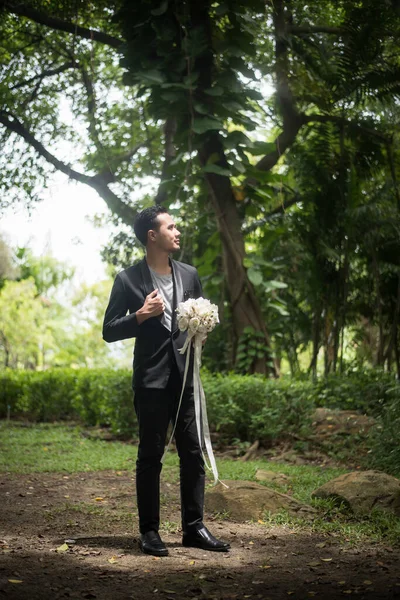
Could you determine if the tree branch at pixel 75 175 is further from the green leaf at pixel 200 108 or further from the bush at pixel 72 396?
the green leaf at pixel 200 108

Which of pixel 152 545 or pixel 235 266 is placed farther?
pixel 235 266

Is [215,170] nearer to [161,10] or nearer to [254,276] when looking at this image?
[254,276]

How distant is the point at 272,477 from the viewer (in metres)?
6.52

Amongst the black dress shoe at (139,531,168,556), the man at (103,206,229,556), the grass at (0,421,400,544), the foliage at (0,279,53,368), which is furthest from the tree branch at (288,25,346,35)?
the foliage at (0,279,53,368)

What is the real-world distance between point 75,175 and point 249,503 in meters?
9.08

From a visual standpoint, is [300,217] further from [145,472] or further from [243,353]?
[145,472]

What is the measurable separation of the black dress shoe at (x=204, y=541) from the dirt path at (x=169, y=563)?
52 mm

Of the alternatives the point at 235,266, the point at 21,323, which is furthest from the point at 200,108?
the point at 21,323

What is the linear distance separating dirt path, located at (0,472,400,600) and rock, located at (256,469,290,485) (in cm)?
111

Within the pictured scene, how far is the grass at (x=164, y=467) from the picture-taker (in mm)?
4801

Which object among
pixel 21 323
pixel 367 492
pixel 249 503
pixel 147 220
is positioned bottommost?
pixel 249 503

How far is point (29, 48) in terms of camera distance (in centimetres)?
1355

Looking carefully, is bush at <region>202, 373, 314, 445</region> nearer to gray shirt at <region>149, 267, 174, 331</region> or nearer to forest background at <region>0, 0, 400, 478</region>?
forest background at <region>0, 0, 400, 478</region>

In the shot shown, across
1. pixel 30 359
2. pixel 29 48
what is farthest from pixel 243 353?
pixel 30 359
